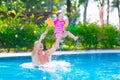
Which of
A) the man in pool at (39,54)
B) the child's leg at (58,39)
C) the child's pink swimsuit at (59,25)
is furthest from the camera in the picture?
the child's pink swimsuit at (59,25)

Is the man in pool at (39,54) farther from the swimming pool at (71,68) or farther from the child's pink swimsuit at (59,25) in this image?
the child's pink swimsuit at (59,25)

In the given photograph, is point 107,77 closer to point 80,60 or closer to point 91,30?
point 80,60

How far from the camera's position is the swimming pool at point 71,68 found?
9.27 m

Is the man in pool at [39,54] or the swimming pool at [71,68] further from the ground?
the man in pool at [39,54]

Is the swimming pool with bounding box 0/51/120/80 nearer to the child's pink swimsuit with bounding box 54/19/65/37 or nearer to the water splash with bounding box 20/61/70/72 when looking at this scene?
the water splash with bounding box 20/61/70/72

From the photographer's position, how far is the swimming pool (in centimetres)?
927

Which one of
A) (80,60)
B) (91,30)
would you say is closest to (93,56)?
(80,60)

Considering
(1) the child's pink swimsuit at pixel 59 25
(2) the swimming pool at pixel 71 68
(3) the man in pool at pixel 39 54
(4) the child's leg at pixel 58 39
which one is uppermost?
(1) the child's pink swimsuit at pixel 59 25

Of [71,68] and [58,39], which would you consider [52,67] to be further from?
[58,39]

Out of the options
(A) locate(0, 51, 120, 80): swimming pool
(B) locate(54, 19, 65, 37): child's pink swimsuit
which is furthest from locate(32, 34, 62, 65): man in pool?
(B) locate(54, 19, 65, 37): child's pink swimsuit

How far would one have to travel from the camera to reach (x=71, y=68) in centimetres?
1095

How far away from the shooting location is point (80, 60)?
1325 cm

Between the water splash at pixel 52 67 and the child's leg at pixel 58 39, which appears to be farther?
the child's leg at pixel 58 39

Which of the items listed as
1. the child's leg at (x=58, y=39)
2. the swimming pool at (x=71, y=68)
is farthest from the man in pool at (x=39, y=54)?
the swimming pool at (x=71, y=68)
